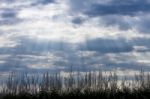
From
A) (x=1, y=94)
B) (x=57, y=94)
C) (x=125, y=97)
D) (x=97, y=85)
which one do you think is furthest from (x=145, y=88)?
(x=1, y=94)

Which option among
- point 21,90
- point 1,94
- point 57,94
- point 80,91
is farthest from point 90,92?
point 1,94

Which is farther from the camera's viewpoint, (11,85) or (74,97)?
(11,85)

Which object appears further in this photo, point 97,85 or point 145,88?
point 97,85

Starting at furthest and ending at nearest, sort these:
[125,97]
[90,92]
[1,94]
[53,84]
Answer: [1,94], [53,84], [90,92], [125,97]

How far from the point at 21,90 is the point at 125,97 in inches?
327

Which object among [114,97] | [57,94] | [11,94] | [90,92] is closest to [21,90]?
[11,94]

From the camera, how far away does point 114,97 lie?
80.4ft

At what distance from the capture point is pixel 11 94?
2919 cm

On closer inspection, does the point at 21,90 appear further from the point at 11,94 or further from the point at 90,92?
the point at 90,92

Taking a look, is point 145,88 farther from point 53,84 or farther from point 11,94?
point 11,94

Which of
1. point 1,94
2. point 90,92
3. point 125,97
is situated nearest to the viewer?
point 125,97

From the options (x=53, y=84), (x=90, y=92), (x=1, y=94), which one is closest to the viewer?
(x=90, y=92)

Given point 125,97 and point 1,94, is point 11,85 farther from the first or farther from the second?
point 125,97

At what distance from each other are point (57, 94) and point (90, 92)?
7.75 ft
